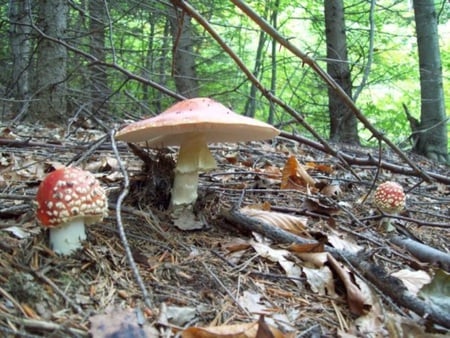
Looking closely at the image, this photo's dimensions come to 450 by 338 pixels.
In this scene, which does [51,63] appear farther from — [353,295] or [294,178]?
[353,295]

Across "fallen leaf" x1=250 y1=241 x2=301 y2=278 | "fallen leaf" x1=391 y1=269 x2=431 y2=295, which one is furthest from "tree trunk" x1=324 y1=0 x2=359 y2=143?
"fallen leaf" x1=250 y1=241 x2=301 y2=278

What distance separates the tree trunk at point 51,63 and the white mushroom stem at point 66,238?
3927 mm

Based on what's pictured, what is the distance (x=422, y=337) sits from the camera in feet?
5.20

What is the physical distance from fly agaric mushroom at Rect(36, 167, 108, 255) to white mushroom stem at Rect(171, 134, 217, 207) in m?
0.72

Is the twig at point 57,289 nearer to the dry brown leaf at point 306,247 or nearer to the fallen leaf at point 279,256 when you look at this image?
the fallen leaf at point 279,256

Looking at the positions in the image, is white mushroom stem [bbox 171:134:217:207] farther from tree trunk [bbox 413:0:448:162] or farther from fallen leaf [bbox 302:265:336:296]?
tree trunk [bbox 413:0:448:162]

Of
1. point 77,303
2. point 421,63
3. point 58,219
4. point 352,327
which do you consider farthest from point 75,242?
point 421,63

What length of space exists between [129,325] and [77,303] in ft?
0.78

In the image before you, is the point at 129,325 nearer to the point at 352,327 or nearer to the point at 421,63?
the point at 352,327

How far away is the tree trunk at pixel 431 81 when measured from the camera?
24.8 ft

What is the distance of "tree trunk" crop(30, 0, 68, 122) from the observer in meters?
5.48

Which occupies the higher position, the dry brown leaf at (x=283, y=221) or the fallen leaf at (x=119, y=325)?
the dry brown leaf at (x=283, y=221)

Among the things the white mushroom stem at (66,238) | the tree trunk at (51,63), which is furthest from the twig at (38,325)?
the tree trunk at (51,63)

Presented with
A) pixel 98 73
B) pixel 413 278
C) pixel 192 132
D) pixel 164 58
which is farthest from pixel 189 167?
pixel 164 58
